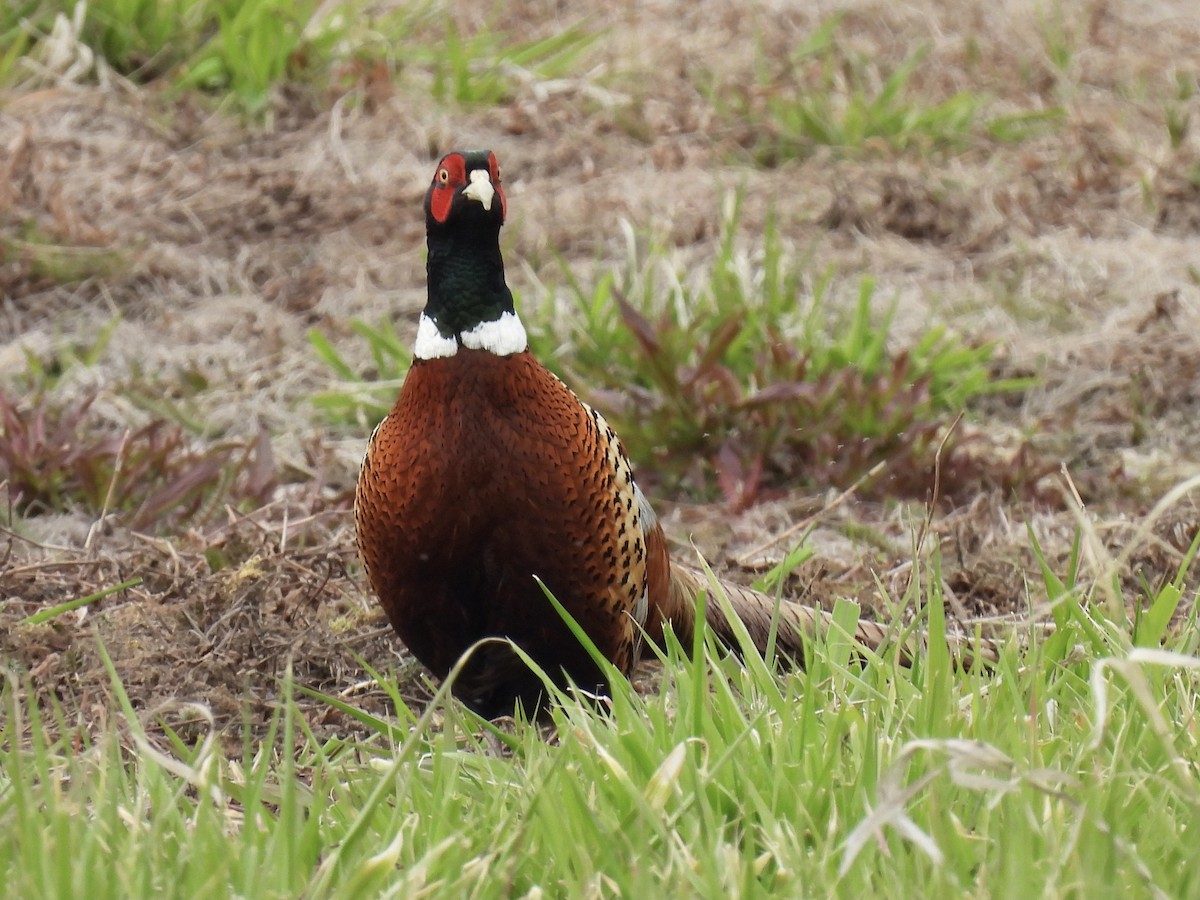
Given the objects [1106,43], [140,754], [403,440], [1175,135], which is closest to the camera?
[140,754]

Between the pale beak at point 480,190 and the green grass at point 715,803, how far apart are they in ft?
2.99

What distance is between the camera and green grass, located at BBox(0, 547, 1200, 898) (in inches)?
71.9

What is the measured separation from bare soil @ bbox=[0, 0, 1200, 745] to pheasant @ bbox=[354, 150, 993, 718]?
41 centimetres

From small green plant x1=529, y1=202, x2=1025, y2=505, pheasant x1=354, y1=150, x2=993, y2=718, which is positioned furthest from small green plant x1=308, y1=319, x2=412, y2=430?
pheasant x1=354, y1=150, x2=993, y2=718

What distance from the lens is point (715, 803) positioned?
208 cm

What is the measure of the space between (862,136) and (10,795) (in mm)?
5281

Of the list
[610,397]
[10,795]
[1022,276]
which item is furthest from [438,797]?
[1022,276]

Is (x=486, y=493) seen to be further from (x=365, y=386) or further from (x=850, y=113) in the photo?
(x=850, y=113)

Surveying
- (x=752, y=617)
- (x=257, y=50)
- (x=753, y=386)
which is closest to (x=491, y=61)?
(x=257, y=50)

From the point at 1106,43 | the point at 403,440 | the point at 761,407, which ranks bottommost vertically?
the point at 761,407

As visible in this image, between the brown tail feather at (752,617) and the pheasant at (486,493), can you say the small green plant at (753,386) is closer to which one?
the brown tail feather at (752,617)

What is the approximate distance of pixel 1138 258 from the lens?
605 centimetres

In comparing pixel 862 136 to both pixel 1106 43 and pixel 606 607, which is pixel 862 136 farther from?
Answer: pixel 606 607

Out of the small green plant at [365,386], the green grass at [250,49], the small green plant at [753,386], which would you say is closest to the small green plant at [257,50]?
the green grass at [250,49]
